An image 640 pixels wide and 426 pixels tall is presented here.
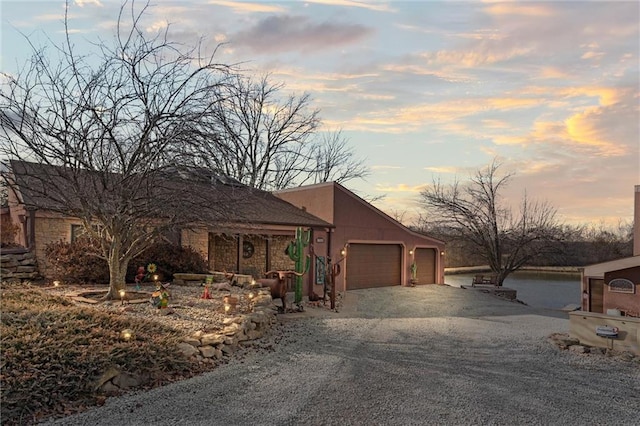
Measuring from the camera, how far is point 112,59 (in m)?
8.54

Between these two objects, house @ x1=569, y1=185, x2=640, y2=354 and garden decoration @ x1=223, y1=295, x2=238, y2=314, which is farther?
garden decoration @ x1=223, y1=295, x2=238, y2=314

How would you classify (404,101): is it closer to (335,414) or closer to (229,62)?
(229,62)

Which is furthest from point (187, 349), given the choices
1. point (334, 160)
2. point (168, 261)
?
point (334, 160)

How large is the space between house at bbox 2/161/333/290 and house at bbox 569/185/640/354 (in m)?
7.22

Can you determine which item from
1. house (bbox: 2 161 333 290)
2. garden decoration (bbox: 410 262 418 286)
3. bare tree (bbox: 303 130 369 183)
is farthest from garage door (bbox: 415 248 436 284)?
bare tree (bbox: 303 130 369 183)

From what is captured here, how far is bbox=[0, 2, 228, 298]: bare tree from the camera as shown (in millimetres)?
8039

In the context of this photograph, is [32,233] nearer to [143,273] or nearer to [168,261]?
[143,273]

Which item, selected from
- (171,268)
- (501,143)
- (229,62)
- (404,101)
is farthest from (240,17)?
(501,143)

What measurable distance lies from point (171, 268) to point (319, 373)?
7.86 metres

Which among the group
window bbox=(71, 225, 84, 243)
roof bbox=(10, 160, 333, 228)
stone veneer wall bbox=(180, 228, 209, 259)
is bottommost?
stone veneer wall bbox=(180, 228, 209, 259)

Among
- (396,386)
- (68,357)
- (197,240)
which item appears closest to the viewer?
(68,357)

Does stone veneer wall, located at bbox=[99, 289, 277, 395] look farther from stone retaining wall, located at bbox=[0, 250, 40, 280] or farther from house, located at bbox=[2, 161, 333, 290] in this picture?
stone retaining wall, located at bbox=[0, 250, 40, 280]

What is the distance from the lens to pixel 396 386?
558cm

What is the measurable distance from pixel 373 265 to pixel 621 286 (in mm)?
8833
